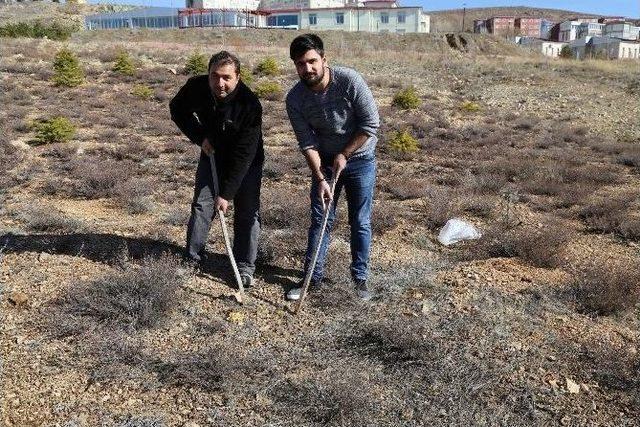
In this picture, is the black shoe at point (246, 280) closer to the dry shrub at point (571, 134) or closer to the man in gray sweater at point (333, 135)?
the man in gray sweater at point (333, 135)

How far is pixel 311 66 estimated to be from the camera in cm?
326

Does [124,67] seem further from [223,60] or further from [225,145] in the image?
[223,60]

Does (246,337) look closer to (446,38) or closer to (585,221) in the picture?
(585,221)

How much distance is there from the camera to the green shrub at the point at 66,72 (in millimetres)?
16141

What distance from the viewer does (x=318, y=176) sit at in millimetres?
3660

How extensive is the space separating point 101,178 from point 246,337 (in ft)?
14.0

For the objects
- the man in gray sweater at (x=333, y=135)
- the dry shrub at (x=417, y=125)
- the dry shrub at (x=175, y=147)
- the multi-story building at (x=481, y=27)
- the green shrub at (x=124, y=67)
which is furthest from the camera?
the multi-story building at (x=481, y=27)

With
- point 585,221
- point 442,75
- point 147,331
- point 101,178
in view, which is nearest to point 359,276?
point 147,331

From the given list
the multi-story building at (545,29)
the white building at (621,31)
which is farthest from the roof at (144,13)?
the multi-story building at (545,29)

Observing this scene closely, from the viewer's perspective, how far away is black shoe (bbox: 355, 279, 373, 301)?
3870 millimetres

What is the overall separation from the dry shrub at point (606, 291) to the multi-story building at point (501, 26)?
87.0m

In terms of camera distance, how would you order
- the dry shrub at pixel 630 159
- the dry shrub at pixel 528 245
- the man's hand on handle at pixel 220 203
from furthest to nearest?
the dry shrub at pixel 630 159, the dry shrub at pixel 528 245, the man's hand on handle at pixel 220 203

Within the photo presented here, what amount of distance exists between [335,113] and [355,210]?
720 mm

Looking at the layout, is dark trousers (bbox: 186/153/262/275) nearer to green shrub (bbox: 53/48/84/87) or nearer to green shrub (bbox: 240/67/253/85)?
green shrub (bbox: 53/48/84/87)
